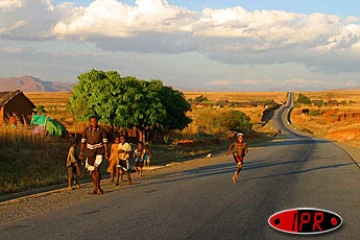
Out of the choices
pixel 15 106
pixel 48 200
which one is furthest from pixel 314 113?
pixel 48 200

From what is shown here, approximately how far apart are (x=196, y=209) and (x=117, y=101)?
60.3 ft

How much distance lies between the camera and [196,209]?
34.6 ft

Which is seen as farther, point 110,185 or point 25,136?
point 25,136

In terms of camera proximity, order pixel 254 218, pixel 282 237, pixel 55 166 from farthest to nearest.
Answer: pixel 55 166
pixel 254 218
pixel 282 237

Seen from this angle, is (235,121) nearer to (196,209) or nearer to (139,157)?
(139,157)

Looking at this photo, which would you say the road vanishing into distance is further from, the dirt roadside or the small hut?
the small hut

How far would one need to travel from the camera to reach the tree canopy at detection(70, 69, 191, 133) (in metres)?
27.9

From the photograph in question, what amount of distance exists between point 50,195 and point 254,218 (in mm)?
5869

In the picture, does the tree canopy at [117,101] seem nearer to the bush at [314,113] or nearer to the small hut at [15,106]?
the small hut at [15,106]

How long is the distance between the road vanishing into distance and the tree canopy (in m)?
11.4

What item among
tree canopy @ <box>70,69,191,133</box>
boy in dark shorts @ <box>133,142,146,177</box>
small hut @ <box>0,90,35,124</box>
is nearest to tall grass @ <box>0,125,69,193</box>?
boy in dark shorts @ <box>133,142,146,177</box>

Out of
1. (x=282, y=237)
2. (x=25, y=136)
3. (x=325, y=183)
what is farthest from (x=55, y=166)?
(x=282, y=237)

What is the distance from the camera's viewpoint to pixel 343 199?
492 inches

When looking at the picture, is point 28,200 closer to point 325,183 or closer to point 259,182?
point 259,182
